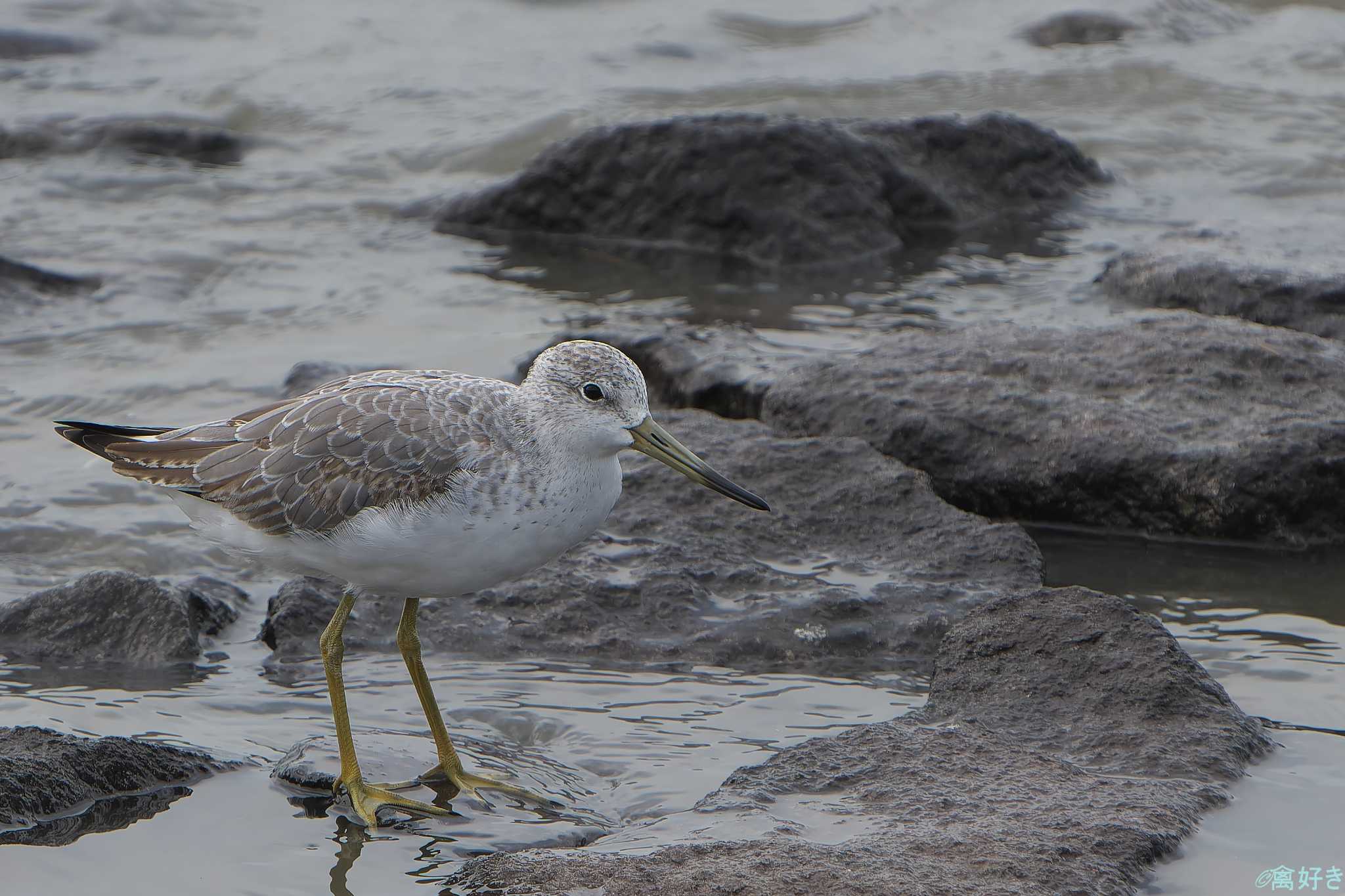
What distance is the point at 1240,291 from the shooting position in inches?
406

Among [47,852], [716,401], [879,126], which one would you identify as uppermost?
[879,126]

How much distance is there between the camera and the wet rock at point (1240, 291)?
1008 cm

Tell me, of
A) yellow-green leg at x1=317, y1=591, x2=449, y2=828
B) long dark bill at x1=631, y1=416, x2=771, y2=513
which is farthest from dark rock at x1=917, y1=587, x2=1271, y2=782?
yellow-green leg at x1=317, y1=591, x2=449, y2=828

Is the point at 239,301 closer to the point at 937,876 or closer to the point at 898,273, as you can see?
the point at 898,273

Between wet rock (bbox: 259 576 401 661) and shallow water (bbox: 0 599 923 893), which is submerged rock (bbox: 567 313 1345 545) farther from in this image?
wet rock (bbox: 259 576 401 661)

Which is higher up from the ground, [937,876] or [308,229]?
[308,229]

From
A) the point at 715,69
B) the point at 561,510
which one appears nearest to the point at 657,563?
the point at 561,510

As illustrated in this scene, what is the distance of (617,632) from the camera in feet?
22.7

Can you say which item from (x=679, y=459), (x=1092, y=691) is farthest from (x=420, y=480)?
(x=1092, y=691)

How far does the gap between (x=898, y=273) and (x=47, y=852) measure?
8.23 m

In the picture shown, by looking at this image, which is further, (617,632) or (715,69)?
(715,69)

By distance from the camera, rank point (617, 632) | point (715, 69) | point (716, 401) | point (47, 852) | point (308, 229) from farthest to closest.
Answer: point (715, 69)
point (308, 229)
point (716, 401)
point (617, 632)
point (47, 852)

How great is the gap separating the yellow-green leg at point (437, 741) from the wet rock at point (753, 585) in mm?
807

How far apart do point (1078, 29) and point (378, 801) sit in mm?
14446
